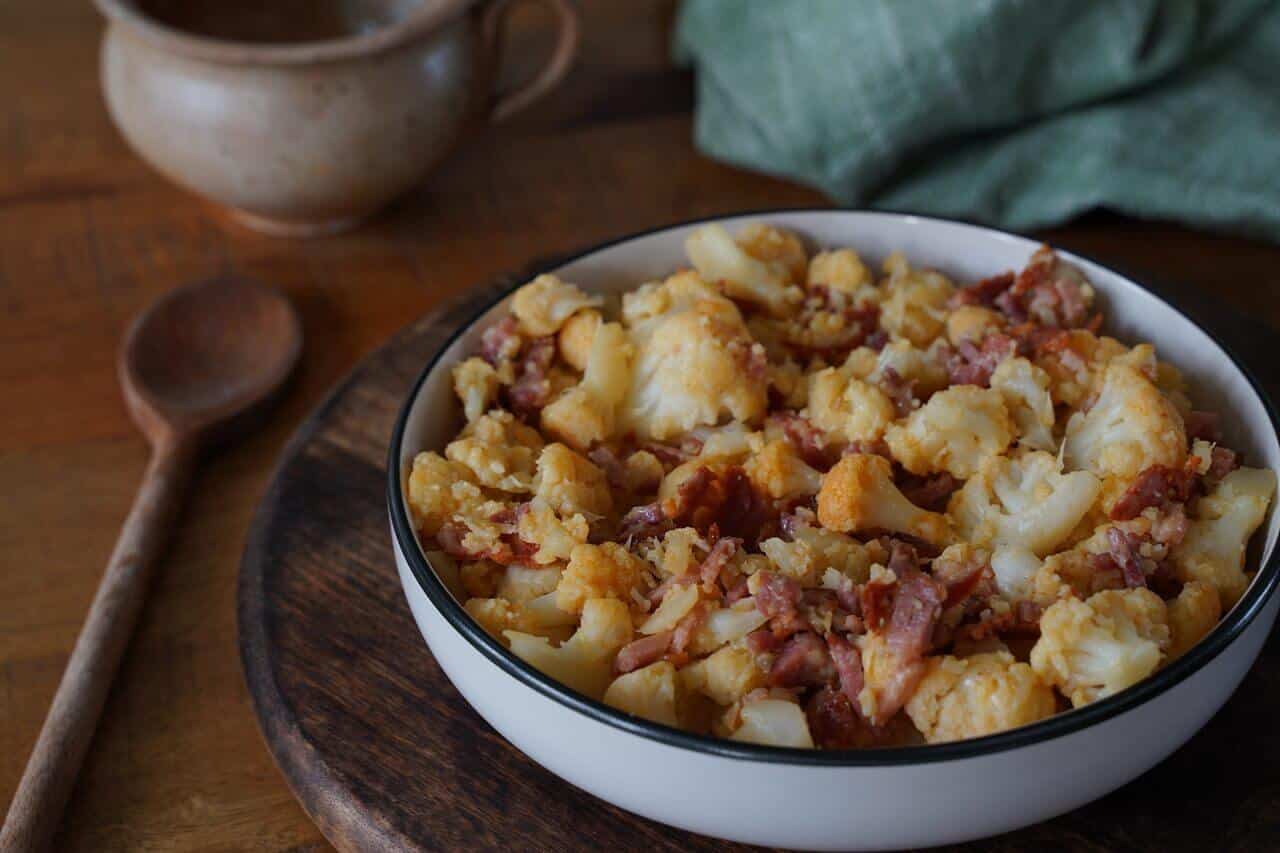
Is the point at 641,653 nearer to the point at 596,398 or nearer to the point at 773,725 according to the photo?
the point at 773,725

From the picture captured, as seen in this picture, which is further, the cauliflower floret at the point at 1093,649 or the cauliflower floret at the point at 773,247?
the cauliflower floret at the point at 773,247

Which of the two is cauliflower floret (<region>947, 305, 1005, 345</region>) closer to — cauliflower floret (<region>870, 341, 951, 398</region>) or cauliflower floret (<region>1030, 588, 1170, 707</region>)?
cauliflower floret (<region>870, 341, 951, 398</region>)

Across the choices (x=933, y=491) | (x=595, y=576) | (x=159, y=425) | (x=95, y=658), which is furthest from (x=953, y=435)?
(x=159, y=425)

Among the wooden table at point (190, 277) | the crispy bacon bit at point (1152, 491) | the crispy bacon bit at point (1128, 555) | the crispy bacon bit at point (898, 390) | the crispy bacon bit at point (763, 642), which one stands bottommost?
the wooden table at point (190, 277)

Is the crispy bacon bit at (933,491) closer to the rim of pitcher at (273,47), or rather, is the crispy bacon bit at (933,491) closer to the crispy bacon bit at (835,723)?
the crispy bacon bit at (835,723)

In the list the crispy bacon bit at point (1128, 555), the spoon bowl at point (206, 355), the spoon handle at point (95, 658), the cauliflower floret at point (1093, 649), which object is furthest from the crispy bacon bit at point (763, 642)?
the spoon bowl at point (206, 355)

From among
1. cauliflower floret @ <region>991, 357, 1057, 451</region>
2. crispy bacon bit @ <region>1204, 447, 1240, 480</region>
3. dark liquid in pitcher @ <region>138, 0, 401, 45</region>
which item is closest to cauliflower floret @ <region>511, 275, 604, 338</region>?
cauliflower floret @ <region>991, 357, 1057, 451</region>
